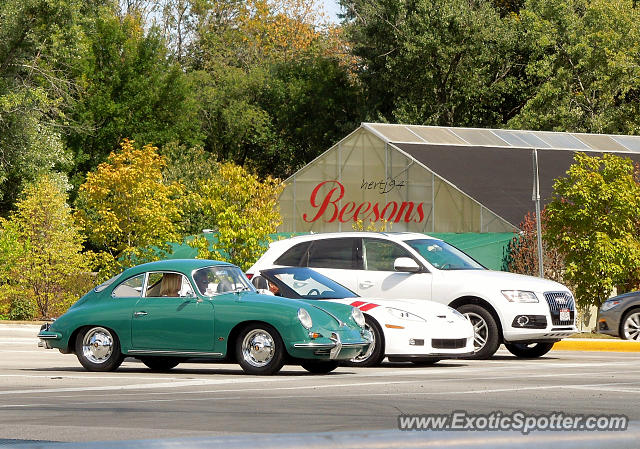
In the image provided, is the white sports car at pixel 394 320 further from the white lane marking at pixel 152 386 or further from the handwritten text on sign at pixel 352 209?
the handwritten text on sign at pixel 352 209

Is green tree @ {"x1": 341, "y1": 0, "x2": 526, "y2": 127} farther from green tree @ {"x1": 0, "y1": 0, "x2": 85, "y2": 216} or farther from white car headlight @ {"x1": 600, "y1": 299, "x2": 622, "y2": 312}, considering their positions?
white car headlight @ {"x1": 600, "y1": 299, "x2": 622, "y2": 312}

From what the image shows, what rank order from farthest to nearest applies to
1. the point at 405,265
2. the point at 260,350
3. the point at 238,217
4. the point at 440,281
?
the point at 238,217 < the point at 440,281 < the point at 405,265 < the point at 260,350

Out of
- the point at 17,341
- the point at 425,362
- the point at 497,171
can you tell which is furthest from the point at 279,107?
the point at 425,362

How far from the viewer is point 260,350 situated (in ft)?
47.3

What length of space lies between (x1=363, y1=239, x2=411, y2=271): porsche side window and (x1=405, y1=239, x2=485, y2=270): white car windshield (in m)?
0.26

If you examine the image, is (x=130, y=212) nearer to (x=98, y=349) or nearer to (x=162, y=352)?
(x=98, y=349)

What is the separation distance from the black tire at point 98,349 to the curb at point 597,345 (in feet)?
32.4

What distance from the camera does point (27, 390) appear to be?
12.3m

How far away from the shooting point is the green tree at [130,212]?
128 feet

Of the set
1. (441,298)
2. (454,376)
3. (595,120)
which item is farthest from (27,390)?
(595,120)

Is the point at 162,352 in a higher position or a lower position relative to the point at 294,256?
lower

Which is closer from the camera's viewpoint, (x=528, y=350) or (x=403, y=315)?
(x=403, y=315)

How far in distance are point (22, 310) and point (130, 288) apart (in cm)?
2089

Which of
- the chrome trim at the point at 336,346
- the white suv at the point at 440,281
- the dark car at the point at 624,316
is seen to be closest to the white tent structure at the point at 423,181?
the dark car at the point at 624,316
